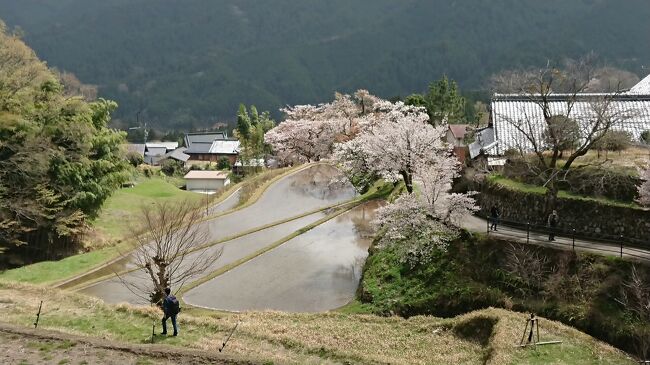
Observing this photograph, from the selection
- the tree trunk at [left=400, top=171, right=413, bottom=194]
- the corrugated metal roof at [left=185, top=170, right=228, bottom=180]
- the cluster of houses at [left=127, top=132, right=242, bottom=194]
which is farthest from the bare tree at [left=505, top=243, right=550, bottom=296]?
the cluster of houses at [left=127, top=132, right=242, bottom=194]

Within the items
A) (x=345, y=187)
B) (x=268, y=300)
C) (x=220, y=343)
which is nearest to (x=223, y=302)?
(x=268, y=300)

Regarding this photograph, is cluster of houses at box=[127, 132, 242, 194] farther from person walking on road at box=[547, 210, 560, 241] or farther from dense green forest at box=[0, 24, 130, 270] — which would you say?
person walking on road at box=[547, 210, 560, 241]

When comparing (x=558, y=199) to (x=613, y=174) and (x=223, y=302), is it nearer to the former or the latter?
(x=613, y=174)

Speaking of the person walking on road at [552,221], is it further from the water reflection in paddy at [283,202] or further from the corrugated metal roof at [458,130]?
the corrugated metal roof at [458,130]

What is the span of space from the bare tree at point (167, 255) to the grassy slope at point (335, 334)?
1.58m

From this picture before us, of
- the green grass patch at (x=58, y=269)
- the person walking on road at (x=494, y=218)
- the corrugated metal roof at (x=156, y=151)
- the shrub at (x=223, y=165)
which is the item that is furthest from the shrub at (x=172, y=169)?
the person walking on road at (x=494, y=218)

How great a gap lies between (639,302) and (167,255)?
47.1 feet

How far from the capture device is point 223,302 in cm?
→ 1972

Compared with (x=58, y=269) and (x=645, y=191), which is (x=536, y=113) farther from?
(x=58, y=269)

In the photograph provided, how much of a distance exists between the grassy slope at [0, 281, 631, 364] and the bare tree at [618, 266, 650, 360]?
780 mm

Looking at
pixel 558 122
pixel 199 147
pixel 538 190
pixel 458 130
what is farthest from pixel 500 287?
pixel 199 147

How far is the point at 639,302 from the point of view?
14.7m

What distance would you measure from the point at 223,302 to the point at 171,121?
182189 mm

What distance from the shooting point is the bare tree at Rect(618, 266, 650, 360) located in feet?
45.4
